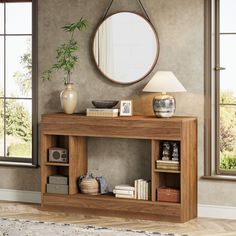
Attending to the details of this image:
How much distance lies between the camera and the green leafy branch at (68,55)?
276 inches

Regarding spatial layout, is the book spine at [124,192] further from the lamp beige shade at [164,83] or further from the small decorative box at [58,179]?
the lamp beige shade at [164,83]

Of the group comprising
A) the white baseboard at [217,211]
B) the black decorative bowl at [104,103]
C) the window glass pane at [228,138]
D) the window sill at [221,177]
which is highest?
the black decorative bowl at [104,103]

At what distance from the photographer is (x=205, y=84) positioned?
671 centimetres

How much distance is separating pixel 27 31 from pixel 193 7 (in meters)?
1.88

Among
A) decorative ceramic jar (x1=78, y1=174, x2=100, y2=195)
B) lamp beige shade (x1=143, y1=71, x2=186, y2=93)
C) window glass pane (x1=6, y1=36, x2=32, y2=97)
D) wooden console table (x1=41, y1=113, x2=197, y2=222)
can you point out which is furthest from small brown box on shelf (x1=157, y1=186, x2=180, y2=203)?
window glass pane (x1=6, y1=36, x2=32, y2=97)

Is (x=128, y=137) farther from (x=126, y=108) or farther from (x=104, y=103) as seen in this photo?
(x=104, y=103)

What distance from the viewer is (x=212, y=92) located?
265 inches

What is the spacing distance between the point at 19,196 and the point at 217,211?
2.19 metres

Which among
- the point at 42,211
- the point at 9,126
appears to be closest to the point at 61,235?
the point at 42,211

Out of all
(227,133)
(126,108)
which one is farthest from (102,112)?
(227,133)

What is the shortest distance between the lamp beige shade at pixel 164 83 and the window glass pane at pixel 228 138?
1.73 ft

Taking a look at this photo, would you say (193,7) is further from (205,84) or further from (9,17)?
(9,17)

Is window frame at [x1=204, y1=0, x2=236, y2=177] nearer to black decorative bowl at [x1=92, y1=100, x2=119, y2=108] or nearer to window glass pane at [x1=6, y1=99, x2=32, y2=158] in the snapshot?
black decorative bowl at [x1=92, y1=100, x2=119, y2=108]

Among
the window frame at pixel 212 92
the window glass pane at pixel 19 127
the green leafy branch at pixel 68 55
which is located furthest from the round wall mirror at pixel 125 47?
the window glass pane at pixel 19 127
